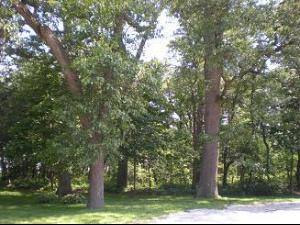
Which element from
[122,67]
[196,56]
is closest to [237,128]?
[196,56]

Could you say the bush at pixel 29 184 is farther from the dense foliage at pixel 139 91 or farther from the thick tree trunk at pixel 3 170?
the thick tree trunk at pixel 3 170

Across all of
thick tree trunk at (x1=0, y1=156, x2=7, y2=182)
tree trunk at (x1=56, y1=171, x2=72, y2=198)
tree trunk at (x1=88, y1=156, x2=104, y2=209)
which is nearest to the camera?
tree trunk at (x1=88, y1=156, x2=104, y2=209)

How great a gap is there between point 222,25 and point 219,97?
4.49 m

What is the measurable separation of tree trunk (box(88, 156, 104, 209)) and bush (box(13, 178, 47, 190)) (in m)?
16.9

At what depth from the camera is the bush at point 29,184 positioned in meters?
32.9

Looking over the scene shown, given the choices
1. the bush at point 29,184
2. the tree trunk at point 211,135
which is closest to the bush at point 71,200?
A: the tree trunk at point 211,135

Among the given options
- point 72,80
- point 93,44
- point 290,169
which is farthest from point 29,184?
point 93,44

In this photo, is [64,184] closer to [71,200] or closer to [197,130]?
[71,200]

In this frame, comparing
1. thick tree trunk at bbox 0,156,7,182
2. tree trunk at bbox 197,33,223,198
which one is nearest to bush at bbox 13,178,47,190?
thick tree trunk at bbox 0,156,7,182

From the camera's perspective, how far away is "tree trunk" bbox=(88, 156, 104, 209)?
55.3 feet

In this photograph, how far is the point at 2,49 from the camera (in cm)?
2455

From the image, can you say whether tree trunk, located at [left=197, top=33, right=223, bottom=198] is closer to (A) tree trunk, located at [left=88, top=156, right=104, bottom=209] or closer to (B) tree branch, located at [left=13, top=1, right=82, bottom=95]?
(A) tree trunk, located at [left=88, top=156, right=104, bottom=209]

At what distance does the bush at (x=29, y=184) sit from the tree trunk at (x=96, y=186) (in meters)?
16.9

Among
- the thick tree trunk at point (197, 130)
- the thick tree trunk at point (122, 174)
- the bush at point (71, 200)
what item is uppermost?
the thick tree trunk at point (197, 130)
